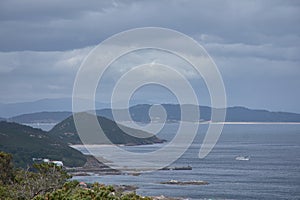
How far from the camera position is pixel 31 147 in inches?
3971

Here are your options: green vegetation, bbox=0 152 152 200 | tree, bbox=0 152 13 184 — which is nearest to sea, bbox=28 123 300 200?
tree, bbox=0 152 13 184

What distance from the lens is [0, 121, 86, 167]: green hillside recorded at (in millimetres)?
92537

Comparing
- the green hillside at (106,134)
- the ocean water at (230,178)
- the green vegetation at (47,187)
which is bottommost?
the green vegetation at (47,187)

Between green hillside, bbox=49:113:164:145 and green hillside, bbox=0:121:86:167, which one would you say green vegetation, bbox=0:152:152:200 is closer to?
green hillside, bbox=0:121:86:167

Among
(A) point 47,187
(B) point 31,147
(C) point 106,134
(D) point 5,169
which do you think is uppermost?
(C) point 106,134

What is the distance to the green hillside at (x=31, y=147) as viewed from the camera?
92537 mm

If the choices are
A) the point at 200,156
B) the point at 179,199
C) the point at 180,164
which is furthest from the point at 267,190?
the point at 200,156

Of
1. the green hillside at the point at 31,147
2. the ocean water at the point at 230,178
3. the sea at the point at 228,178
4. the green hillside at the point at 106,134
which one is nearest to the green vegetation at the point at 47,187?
the sea at the point at 228,178

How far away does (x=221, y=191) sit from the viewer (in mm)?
64500

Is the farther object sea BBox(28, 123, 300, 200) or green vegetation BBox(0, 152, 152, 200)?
sea BBox(28, 123, 300, 200)

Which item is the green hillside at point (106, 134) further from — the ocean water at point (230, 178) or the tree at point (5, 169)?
the tree at point (5, 169)

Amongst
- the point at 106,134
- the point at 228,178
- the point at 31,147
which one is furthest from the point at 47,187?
the point at 106,134

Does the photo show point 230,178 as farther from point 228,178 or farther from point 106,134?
point 106,134

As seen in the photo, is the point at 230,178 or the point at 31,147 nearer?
the point at 230,178
